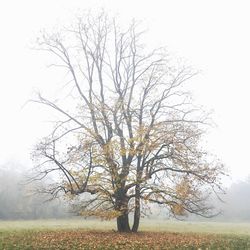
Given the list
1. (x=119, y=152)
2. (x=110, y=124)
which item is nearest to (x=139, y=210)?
(x=119, y=152)

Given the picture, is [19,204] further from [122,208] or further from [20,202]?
[122,208]

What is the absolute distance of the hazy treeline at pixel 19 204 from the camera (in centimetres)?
6412

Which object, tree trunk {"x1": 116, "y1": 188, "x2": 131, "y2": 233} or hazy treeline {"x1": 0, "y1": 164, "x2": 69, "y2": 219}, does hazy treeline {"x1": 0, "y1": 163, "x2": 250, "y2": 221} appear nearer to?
hazy treeline {"x1": 0, "y1": 164, "x2": 69, "y2": 219}

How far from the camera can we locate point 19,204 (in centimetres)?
6469

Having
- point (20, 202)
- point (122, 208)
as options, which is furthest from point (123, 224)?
point (20, 202)

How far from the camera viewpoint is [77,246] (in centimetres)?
2136

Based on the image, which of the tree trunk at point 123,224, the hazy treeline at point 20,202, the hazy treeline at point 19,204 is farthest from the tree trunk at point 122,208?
the hazy treeline at point 19,204

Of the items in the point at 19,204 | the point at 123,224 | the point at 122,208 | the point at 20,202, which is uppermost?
the point at 20,202

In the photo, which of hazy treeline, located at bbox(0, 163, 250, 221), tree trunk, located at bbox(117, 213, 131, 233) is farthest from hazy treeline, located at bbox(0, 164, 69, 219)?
tree trunk, located at bbox(117, 213, 131, 233)

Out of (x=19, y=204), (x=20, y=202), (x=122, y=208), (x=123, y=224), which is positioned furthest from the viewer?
(x=20, y=202)

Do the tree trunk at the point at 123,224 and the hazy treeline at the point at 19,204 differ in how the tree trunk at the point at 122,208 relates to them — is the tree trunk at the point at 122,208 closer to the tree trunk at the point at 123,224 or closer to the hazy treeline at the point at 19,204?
the tree trunk at the point at 123,224

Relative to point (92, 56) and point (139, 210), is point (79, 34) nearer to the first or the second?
point (92, 56)

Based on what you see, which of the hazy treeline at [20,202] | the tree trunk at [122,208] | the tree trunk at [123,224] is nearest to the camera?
the tree trunk at [122,208]

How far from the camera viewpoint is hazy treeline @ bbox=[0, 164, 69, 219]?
64.1 meters
